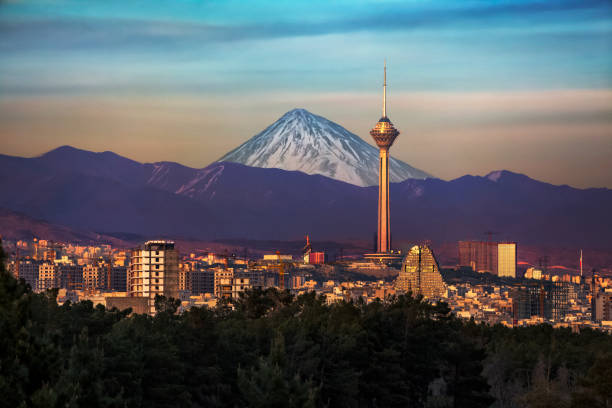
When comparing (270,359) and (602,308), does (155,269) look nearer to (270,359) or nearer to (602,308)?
(602,308)

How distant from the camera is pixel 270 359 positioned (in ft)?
122

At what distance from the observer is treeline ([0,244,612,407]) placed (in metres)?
28.0

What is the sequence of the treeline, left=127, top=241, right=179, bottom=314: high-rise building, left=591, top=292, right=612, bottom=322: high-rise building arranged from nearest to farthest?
the treeline < left=127, top=241, right=179, bottom=314: high-rise building < left=591, top=292, right=612, bottom=322: high-rise building

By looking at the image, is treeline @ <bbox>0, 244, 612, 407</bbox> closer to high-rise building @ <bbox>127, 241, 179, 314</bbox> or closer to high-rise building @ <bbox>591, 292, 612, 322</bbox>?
high-rise building @ <bbox>127, 241, 179, 314</bbox>

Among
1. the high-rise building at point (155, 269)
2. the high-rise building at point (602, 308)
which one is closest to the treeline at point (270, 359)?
the high-rise building at point (155, 269)

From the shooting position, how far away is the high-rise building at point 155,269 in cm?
13512

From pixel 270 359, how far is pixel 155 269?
335ft

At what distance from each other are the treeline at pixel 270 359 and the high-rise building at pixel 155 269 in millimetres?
66198

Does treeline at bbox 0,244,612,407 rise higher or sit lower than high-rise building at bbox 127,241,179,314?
lower

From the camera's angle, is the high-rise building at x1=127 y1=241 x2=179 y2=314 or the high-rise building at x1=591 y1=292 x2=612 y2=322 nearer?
the high-rise building at x1=127 y1=241 x2=179 y2=314

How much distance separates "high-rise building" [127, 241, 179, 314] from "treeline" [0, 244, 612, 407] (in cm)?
6620

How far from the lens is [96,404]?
100 feet

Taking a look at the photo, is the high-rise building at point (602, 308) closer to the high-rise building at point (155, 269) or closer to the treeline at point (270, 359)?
the high-rise building at point (155, 269)

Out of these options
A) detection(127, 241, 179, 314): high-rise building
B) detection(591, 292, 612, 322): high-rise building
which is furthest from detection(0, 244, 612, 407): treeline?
detection(591, 292, 612, 322): high-rise building
